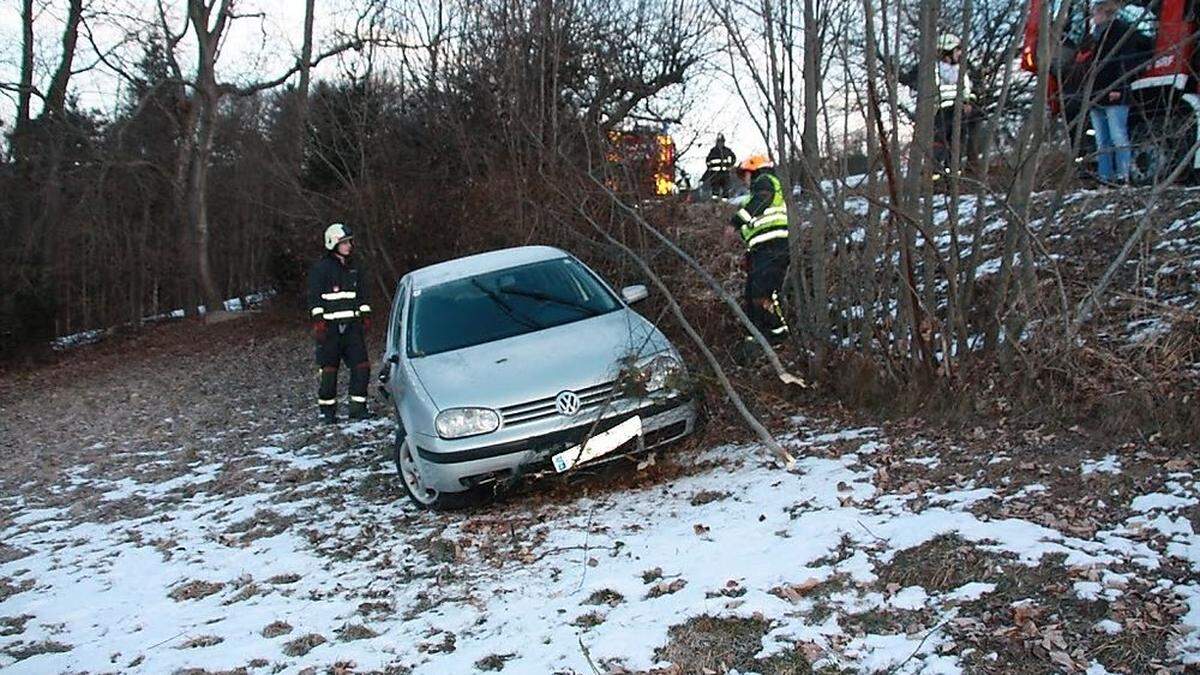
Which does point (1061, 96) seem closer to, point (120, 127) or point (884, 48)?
point (884, 48)

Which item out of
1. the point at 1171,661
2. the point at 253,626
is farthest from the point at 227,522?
the point at 1171,661

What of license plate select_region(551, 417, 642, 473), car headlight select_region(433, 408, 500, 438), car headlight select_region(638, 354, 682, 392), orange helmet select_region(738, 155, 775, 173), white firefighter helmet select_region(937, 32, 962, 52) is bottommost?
license plate select_region(551, 417, 642, 473)

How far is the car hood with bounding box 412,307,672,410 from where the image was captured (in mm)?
6570

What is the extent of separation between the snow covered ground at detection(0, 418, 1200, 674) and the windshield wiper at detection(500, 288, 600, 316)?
1.46 m

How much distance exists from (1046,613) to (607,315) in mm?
4217

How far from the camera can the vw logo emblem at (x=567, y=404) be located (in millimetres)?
6500

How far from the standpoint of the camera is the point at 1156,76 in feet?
30.7

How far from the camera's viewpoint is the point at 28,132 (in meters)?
24.3

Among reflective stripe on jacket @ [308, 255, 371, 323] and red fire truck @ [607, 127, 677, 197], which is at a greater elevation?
red fire truck @ [607, 127, 677, 197]

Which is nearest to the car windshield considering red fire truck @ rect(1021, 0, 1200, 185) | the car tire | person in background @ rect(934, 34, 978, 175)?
the car tire

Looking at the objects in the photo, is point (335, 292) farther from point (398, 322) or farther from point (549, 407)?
point (549, 407)

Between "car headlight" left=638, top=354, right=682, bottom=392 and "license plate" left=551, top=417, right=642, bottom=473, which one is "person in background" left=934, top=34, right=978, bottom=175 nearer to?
"car headlight" left=638, top=354, right=682, bottom=392

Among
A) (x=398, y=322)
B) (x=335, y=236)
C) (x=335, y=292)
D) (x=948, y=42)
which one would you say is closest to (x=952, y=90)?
(x=948, y=42)

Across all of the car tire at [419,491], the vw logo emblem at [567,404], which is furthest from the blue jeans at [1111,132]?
the car tire at [419,491]
